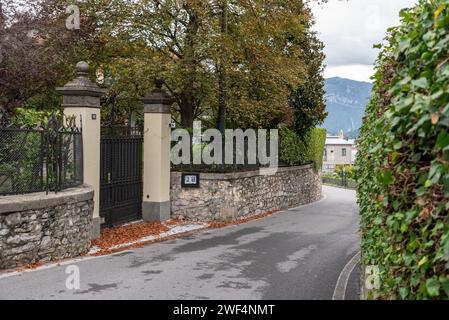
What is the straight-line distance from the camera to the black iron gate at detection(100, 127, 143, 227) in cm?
1304

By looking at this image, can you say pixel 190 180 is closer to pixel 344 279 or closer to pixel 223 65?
pixel 223 65

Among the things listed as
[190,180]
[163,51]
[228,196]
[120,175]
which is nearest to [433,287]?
[120,175]

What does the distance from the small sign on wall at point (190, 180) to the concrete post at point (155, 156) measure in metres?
0.82

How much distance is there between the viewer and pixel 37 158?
9.77 metres

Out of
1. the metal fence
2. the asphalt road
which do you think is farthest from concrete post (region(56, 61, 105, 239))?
the asphalt road

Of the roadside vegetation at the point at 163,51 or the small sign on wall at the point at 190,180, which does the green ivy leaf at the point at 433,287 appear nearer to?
the roadside vegetation at the point at 163,51

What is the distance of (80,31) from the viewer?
1756 centimetres

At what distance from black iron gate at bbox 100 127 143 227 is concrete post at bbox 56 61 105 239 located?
0.83 metres

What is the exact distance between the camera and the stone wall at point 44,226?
28.2ft

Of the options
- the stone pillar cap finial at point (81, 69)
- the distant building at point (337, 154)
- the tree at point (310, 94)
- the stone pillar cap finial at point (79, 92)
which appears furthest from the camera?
the distant building at point (337, 154)

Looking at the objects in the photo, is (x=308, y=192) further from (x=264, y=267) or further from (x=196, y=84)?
(x=264, y=267)

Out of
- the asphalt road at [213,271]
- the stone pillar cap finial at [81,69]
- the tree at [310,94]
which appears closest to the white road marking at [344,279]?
the asphalt road at [213,271]

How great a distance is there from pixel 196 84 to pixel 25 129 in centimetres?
707
